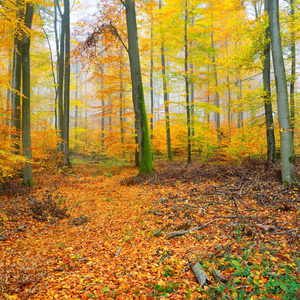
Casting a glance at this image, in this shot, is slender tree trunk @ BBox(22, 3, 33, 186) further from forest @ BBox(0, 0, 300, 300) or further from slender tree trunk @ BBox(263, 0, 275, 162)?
slender tree trunk @ BBox(263, 0, 275, 162)

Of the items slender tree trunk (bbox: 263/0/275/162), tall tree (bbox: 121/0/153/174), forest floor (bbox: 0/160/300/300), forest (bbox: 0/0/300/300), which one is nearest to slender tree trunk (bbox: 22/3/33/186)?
forest (bbox: 0/0/300/300)

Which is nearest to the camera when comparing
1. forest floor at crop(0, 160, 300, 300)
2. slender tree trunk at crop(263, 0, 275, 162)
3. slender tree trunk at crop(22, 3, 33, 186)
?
forest floor at crop(0, 160, 300, 300)

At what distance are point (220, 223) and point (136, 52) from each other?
320 inches

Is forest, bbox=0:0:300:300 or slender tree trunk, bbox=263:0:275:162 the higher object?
slender tree trunk, bbox=263:0:275:162

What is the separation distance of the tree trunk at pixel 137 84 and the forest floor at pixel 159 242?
2.35 metres

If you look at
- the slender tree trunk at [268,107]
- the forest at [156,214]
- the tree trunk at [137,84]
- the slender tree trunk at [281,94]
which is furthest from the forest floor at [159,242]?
the tree trunk at [137,84]

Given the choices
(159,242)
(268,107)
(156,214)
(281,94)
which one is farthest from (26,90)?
(268,107)

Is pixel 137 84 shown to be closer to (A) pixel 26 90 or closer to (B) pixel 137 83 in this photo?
(B) pixel 137 83

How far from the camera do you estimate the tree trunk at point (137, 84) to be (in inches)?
352

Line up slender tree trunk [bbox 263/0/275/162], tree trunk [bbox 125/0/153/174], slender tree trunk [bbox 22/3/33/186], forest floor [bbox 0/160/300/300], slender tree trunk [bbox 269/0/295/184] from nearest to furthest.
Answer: forest floor [bbox 0/160/300/300], slender tree trunk [bbox 269/0/295/184], slender tree trunk [bbox 22/3/33/186], slender tree trunk [bbox 263/0/275/162], tree trunk [bbox 125/0/153/174]

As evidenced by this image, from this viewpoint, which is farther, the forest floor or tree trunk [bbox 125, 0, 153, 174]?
tree trunk [bbox 125, 0, 153, 174]

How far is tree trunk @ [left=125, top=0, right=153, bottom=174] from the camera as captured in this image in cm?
894

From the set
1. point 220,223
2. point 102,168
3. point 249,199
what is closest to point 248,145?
point 249,199

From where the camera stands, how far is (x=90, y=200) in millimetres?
6984
